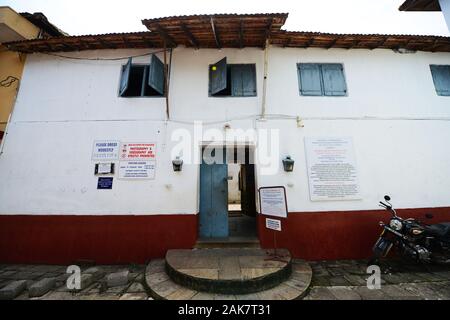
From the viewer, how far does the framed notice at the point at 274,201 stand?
444 centimetres

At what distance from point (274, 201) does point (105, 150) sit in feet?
17.1

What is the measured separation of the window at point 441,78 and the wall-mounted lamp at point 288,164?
5.81 m

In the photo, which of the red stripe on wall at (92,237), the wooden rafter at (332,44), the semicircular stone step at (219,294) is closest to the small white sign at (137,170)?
the red stripe on wall at (92,237)

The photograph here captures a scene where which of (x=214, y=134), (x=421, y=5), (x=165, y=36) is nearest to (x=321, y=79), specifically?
(x=214, y=134)

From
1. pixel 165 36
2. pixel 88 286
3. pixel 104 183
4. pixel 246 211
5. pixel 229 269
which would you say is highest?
pixel 165 36

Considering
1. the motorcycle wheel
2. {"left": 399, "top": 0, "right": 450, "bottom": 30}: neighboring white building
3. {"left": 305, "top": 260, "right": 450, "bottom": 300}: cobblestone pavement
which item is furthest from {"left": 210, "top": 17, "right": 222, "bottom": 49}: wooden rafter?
the motorcycle wheel

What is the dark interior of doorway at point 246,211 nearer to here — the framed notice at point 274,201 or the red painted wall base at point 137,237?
the red painted wall base at point 137,237

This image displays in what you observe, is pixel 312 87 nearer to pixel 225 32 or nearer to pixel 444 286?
pixel 225 32

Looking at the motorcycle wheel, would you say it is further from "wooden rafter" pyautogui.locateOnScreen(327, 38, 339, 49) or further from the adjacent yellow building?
the adjacent yellow building

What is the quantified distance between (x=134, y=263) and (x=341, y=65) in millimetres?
9126

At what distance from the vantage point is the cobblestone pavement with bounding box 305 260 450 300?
12.6ft

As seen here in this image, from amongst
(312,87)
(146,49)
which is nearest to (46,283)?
(146,49)

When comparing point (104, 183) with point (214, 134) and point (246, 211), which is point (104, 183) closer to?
point (214, 134)

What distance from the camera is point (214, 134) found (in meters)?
6.00
